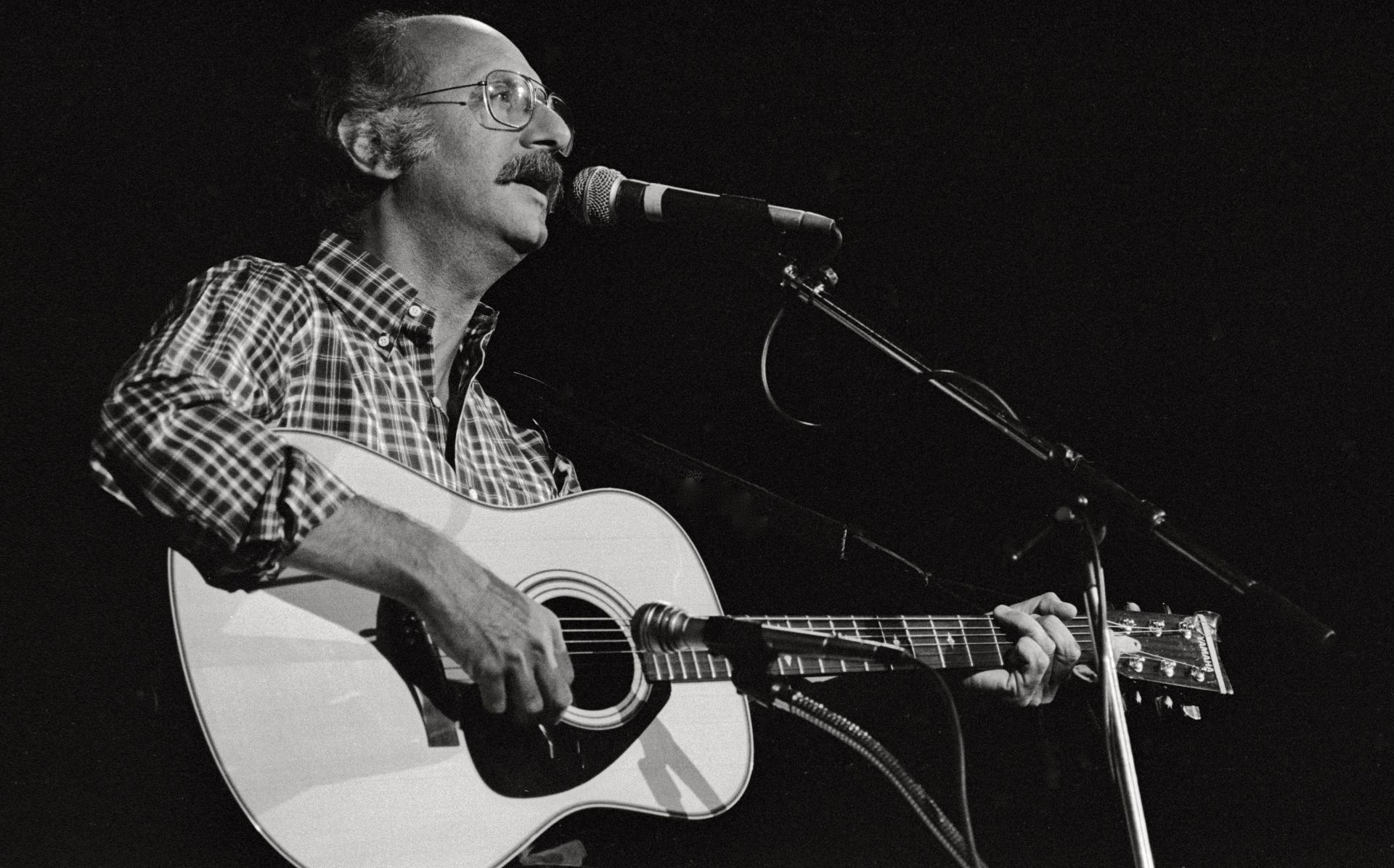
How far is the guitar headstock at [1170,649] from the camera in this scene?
214 centimetres

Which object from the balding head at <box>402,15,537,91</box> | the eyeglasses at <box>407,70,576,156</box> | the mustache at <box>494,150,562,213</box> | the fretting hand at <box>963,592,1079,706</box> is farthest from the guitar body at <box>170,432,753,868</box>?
the balding head at <box>402,15,537,91</box>

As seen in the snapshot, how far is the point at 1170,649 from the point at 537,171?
1755mm

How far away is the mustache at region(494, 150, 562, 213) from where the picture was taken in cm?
225

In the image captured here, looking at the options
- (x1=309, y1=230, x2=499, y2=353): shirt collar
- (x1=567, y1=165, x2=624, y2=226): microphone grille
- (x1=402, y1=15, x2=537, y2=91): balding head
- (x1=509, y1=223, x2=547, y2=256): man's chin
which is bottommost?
(x1=309, y1=230, x2=499, y2=353): shirt collar

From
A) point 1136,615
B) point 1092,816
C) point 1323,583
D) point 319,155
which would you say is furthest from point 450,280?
point 1323,583

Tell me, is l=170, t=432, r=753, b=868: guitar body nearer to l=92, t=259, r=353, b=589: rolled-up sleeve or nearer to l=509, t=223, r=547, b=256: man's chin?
l=92, t=259, r=353, b=589: rolled-up sleeve

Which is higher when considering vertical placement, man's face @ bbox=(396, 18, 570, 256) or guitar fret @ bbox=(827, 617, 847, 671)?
man's face @ bbox=(396, 18, 570, 256)

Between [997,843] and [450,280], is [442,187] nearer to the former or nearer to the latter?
[450,280]

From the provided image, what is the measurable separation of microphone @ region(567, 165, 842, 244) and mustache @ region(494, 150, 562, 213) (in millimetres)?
234

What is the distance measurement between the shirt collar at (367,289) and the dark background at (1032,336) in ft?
1.06

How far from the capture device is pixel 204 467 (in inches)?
56.4

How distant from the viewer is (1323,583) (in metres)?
2.73

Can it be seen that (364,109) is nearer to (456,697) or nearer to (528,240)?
(528,240)

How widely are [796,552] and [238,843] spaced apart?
1.67 meters
